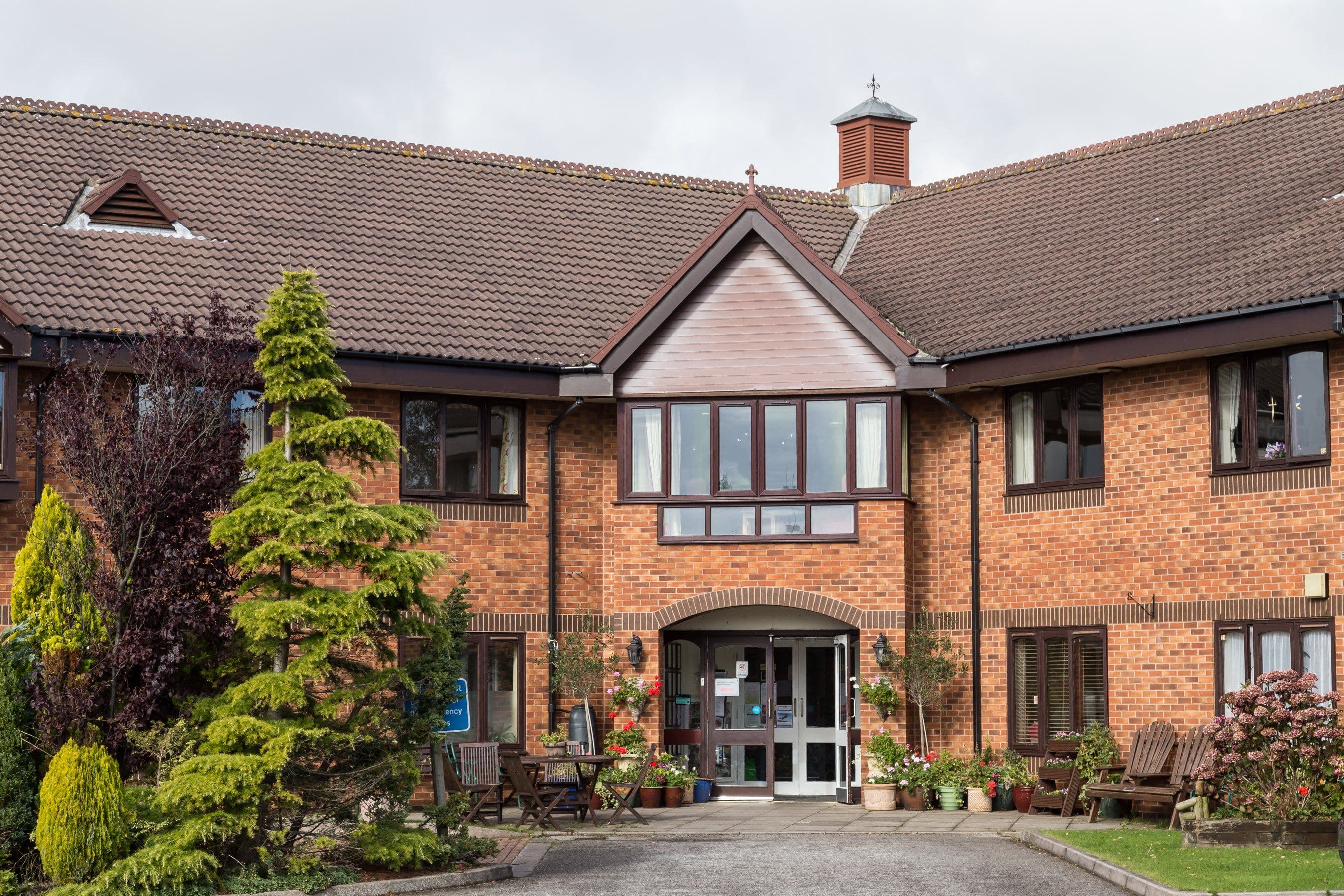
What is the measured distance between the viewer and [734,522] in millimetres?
21984

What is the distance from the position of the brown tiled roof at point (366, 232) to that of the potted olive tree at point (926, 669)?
5.49m

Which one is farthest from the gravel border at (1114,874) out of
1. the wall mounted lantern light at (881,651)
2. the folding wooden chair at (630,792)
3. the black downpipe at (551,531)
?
the black downpipe at (551,531)

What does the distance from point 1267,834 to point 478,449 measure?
10.4 meters

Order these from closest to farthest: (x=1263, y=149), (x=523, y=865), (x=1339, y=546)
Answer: (x=523, y=865)
(x=1339, y=546)
(x=1263, y=149)

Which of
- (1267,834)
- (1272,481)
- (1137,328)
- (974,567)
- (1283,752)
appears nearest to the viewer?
(1267,834)

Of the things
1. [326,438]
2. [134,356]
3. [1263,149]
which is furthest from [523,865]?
[1263,149]

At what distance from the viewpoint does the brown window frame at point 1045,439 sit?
2078 cm

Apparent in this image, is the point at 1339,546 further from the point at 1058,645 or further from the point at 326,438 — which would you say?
the point at 326,438

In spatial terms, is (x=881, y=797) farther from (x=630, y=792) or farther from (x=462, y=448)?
Result: (x=462, y=448)

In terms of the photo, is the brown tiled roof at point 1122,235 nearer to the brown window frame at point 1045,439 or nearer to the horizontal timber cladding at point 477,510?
the brown window frame at point 1045,439

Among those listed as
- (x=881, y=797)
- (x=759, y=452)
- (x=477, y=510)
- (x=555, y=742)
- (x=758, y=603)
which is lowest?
(x=881, y=797)

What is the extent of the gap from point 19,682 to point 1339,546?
511 inches

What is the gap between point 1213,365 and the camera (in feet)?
64.4

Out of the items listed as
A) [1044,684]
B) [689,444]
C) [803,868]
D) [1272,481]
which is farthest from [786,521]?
[803,868]
